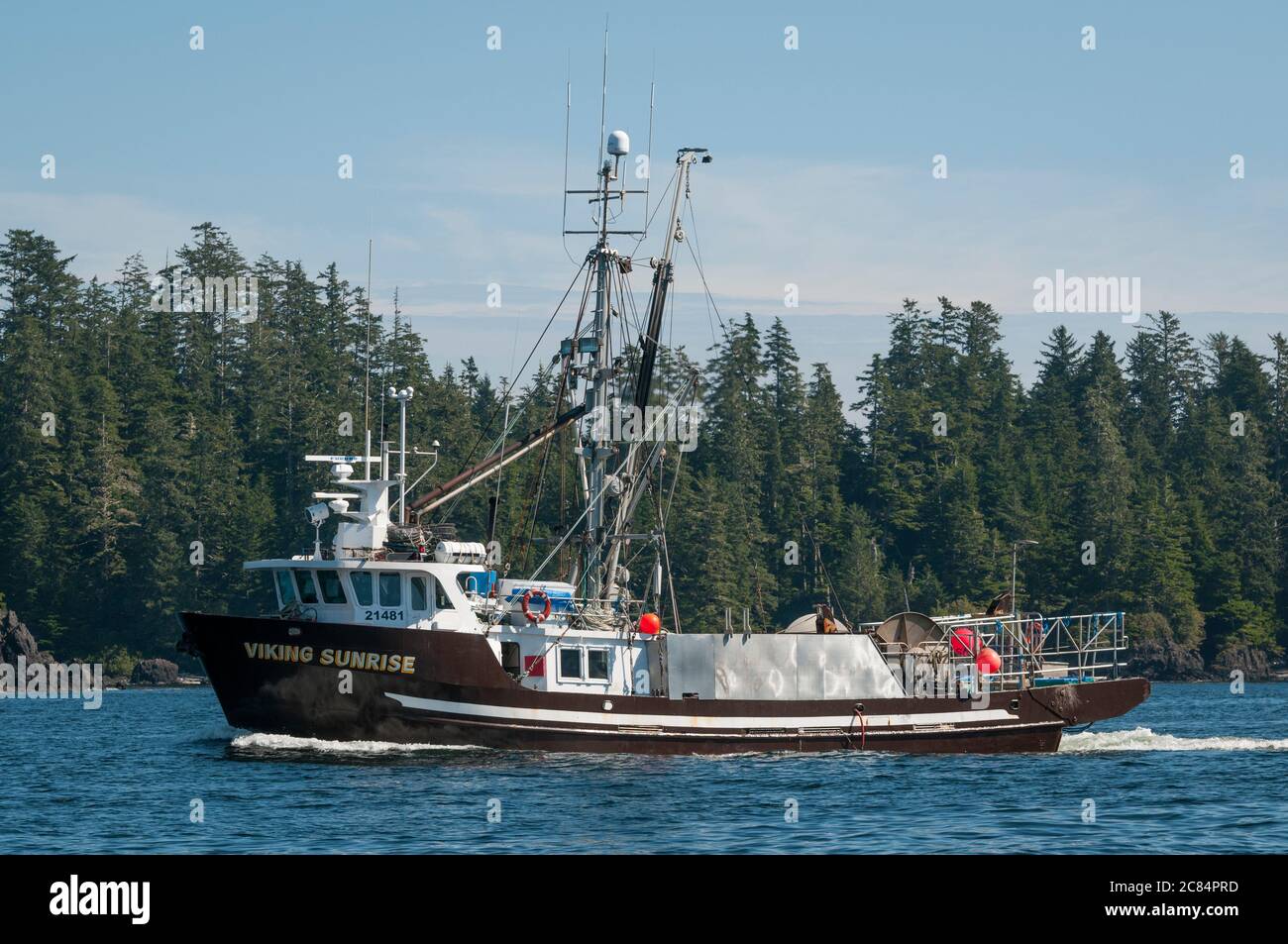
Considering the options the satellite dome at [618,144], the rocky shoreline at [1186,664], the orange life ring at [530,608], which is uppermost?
the satellite dome at [618,144]

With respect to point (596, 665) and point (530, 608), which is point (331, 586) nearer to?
point (530, 608)

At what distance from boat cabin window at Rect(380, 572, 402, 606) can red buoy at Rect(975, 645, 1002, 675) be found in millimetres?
13987

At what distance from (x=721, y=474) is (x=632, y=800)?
82.3m

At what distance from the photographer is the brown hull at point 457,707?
36.3 m

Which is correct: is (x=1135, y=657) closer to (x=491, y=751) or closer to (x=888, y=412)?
(x=888, y=412)

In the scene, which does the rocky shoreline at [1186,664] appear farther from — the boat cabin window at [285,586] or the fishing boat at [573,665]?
the boat cabin window at [285,586]

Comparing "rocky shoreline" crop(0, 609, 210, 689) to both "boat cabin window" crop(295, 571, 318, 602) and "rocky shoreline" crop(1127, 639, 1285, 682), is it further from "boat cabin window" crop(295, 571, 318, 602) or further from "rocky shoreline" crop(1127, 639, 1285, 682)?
"boat cabin window" crop(295, 571, 318, 602)

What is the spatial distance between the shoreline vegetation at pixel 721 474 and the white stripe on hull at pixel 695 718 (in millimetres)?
44026

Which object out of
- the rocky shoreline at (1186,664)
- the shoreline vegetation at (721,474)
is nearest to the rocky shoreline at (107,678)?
the shoreline vegetation at (721,474)

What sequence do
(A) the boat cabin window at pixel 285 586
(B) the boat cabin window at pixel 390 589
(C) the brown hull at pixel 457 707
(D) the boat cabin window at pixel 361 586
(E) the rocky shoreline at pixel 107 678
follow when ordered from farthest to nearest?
(E) the rocky shoreline at pixel 107 678
(A) the boat cabin window at pixel 285 586
(D) the boat cabin window at pixel 361 586
(B) the boat cabin window at pixel 390 589
(C) the brown hull at pixel 457 707

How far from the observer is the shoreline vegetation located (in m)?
97.4

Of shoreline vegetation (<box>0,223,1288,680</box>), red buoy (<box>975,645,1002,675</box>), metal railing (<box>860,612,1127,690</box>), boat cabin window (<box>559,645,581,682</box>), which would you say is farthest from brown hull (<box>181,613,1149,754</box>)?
shoreline vegetation (<box>0,223,1288,680</box>)

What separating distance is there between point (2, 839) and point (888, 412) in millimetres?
92031
